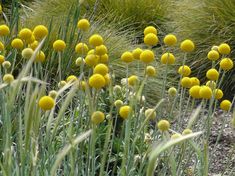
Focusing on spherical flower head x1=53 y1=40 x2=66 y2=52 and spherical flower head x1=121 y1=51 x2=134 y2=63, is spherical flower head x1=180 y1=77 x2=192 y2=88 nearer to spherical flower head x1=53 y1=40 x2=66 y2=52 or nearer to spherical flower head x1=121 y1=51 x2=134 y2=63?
spherical flower head x1=121 y1=51 x2=134 y2=63

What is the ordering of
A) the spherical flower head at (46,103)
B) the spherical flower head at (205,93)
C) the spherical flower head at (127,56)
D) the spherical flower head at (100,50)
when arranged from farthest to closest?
the spherical flower head at (127,56)
the spherical flower head at (100,50)
the spherical flower head at (205,93)
the spherical flower head at (46,103)

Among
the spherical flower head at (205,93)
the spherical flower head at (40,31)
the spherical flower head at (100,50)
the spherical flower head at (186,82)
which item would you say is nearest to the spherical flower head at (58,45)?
the spherical flower head at (40,31)

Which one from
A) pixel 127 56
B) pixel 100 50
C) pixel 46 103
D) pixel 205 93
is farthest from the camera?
pixel 127 56

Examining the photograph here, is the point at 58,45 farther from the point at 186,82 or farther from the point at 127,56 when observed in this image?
the point at 186,82

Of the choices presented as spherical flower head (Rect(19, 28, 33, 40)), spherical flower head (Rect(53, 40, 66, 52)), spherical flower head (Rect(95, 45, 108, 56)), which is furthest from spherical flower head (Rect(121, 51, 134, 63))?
spherical flower head (Rect(19, 28, 33, 40))

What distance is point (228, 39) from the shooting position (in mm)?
5207

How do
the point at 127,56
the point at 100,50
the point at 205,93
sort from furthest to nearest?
the point at 127,56 < the point at 100,50 < the point at 205,93

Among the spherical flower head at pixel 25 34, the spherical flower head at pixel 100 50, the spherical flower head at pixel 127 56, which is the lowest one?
the spherical flower head at pixel 127 56

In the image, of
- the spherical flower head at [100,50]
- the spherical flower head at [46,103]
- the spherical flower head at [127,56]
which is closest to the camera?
the spherical flower head at [46,103]

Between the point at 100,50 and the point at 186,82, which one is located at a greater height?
the point at 100,50

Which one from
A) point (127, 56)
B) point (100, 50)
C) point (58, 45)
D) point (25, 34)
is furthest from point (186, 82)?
point (25, 34)

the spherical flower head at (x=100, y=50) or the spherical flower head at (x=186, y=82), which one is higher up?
the spherical flower head at (x=100, y=50)

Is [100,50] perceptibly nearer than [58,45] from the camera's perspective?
Yes

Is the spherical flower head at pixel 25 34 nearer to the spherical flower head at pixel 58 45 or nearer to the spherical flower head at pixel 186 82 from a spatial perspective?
the spherical flower head at pixel 58 45
